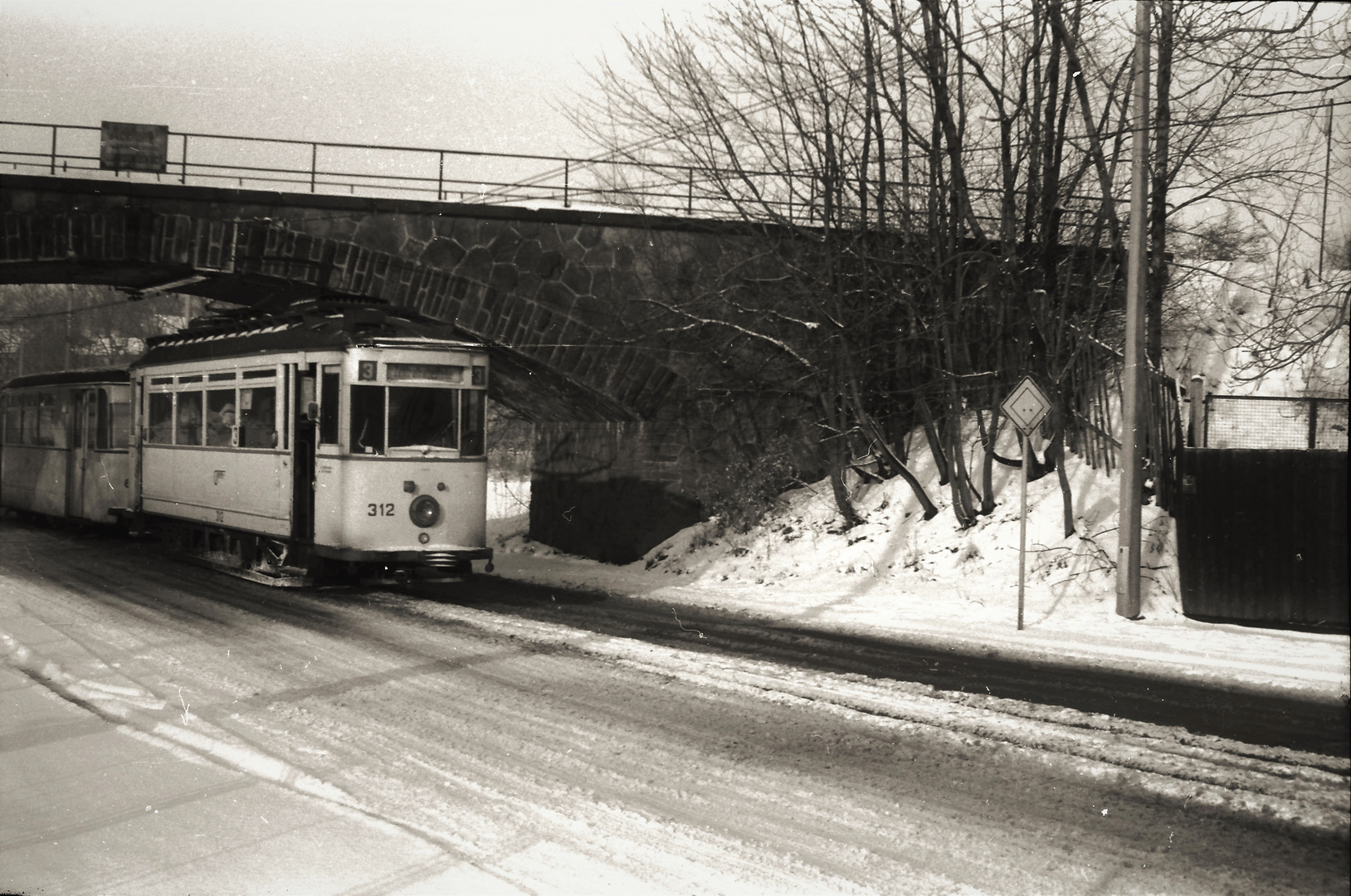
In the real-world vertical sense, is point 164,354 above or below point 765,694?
above

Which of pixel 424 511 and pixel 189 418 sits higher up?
pixel 189 418

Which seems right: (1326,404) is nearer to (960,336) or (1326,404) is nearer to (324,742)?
(960,336)

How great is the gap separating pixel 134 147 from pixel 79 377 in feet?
18.7

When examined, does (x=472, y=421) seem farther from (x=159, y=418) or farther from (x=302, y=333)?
(x=159, y=418)

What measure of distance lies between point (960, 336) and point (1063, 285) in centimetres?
174

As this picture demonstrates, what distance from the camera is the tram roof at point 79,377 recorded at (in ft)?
71.3

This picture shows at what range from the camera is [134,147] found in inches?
765

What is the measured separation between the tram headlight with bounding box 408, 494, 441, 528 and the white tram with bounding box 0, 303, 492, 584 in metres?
0.01

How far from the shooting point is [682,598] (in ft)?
51.0

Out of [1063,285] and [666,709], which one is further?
[1063,285]

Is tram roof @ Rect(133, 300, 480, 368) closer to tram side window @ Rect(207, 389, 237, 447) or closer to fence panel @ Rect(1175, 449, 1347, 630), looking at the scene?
tram side window @ Rect(207, 389, 237, 447)

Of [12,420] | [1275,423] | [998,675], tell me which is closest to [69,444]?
[12,420]

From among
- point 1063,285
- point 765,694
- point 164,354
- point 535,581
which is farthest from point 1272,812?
point 164,354

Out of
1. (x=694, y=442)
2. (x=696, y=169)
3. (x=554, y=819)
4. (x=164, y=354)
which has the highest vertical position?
(x=696, y=169)
